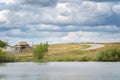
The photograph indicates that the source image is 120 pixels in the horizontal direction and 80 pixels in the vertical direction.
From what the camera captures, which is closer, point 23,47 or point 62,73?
point 62,73

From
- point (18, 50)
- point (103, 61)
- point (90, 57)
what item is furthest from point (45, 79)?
point (18, 50)

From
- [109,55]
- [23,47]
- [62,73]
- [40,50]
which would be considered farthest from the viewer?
[23,47]

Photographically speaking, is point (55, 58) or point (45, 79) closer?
point (45, 79)

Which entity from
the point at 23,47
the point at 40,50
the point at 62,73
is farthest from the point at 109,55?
the point at 23,47

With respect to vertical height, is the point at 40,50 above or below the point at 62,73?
above

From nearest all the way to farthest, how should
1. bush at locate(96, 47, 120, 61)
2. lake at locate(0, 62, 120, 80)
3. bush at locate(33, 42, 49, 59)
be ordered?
lake at locate(0, 62, 120, 80) → bush at locate(96, 47, 120, 61) → bush at locate(33, 42, 49, 59)

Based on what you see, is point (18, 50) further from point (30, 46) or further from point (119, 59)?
point (119, 59)

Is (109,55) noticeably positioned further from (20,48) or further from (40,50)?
(20,48)

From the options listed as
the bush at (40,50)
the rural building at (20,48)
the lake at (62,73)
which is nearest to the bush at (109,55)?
the bush at (40,50)

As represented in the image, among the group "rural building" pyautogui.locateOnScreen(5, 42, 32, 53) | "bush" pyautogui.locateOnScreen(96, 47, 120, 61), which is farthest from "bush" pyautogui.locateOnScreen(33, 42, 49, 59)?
"rural building" pyautogui.locateOnScreen(5, 42, 32, 53)

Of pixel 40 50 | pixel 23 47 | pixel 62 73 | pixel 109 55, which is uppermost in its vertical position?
pixel 23 47

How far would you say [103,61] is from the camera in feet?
389

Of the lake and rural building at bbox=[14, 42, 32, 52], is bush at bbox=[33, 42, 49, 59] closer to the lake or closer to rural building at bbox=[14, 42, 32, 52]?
rural building at bbox=[14, 42, 32, 52]

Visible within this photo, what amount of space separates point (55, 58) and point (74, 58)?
831 centimetres
